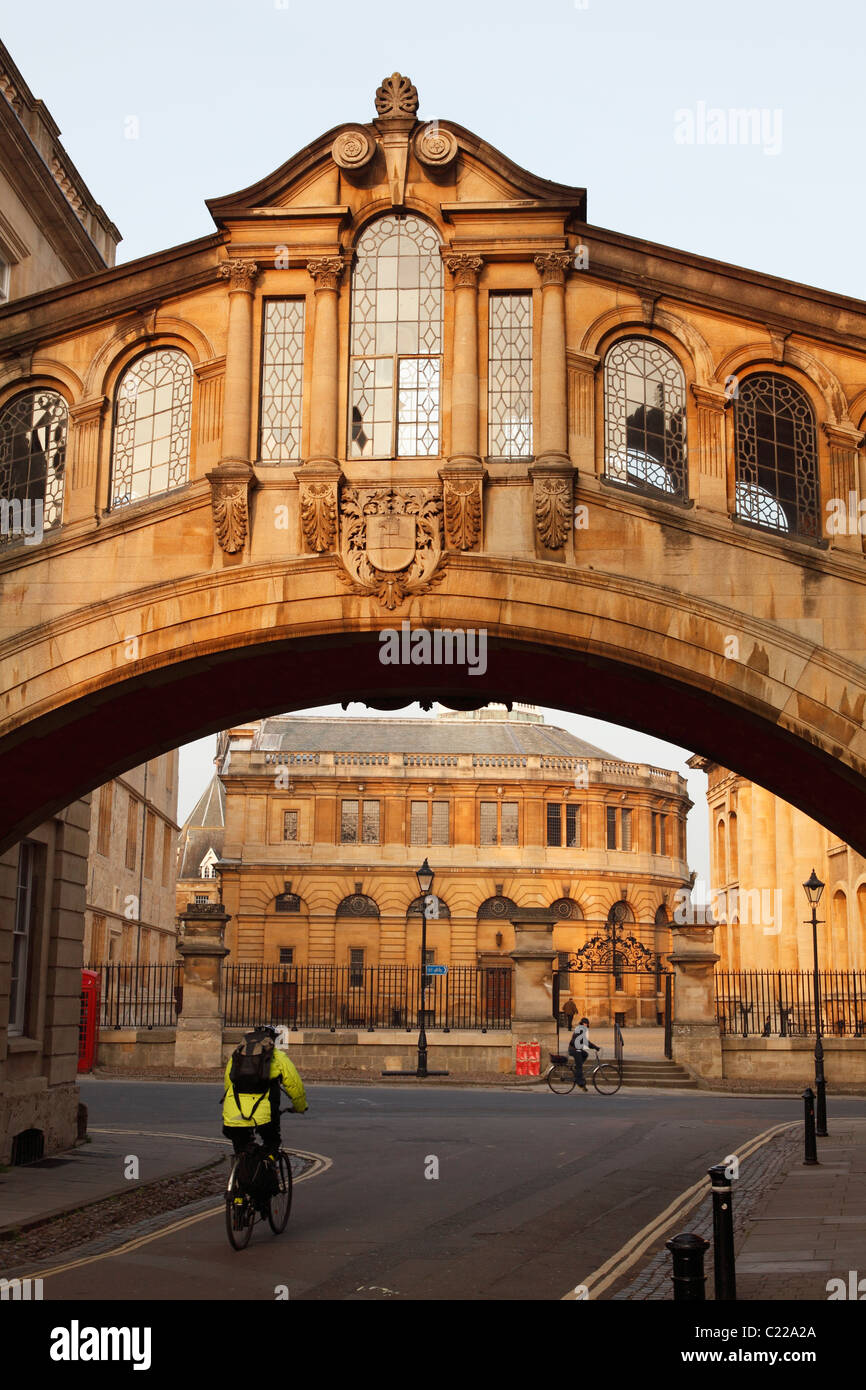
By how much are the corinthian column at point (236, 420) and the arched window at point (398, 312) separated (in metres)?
1.12

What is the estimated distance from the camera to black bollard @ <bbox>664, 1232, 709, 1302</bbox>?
7.58m

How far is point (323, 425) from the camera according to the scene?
14820mm

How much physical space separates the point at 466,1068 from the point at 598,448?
26.1 metres

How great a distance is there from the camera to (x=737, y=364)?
14883 mm

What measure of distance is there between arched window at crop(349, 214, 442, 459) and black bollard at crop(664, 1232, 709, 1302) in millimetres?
9762

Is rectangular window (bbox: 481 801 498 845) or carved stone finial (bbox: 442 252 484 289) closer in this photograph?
carved stone finial (bbox: 442 252 484 289)

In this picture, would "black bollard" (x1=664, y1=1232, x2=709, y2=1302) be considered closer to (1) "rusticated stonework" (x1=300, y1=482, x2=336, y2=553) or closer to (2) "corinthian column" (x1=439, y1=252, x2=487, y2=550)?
(2) "corinthian column" (x1=439, y1=252, x2=487, y2=550)

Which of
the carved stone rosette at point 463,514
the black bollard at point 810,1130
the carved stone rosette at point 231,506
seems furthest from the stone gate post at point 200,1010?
the carved stone rosette at point 463,514

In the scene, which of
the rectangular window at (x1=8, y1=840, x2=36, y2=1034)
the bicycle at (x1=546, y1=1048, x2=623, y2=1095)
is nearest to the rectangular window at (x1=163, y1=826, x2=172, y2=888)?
the bicycle at (x1=546, y1=1048, x2=623, y2=1095)

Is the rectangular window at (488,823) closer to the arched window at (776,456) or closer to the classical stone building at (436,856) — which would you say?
the classical stone building at (436,856)

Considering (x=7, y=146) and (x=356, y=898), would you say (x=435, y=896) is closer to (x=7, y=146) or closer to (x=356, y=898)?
(x=356, y=898)

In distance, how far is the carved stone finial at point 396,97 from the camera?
1503cm

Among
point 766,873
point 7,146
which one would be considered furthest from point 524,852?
point 7,146
